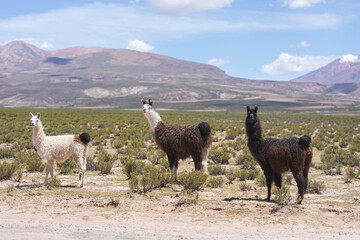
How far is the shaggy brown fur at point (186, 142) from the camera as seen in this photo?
9625 mm

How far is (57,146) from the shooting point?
363 inches

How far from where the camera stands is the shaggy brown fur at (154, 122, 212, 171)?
962cm

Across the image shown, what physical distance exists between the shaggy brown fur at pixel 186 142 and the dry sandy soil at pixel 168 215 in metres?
1.03

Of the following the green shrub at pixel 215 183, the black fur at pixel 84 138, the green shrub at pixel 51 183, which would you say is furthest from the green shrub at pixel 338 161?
the green shrub at pixel 51 183

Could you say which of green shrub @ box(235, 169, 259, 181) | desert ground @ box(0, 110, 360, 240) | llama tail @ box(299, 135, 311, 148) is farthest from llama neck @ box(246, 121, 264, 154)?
green shrub @ box(235, 169, 259, 181)

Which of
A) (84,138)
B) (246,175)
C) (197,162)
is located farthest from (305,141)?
(84,138)

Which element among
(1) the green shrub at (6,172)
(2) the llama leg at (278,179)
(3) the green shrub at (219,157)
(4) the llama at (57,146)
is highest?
(4) the llama at (57,146)

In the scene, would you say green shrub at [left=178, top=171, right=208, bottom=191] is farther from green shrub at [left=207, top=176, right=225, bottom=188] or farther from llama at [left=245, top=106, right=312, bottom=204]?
llama at [left=245, top=106, right=312, bottom=204]

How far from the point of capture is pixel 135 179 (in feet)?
28.1

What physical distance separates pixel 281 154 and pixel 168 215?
109 inches

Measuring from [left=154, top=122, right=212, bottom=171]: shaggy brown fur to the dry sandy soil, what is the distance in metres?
1.03

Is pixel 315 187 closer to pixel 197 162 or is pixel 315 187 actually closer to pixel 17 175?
pixel 197 162

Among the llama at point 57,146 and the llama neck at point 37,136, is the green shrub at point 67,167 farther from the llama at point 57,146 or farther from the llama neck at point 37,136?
the llama neck at point 37,136

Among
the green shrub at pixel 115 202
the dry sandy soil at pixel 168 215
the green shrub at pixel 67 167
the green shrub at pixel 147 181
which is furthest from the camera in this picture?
the green shrub at pixel 67 167
